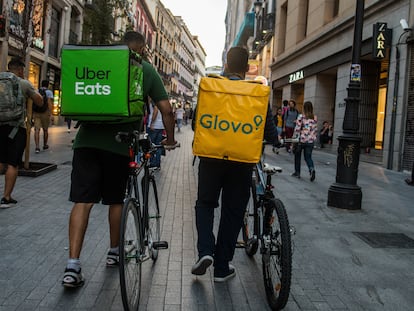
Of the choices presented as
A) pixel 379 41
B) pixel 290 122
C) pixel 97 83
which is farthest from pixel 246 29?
pixel 97 83

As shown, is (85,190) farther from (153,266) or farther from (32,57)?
(32,57)

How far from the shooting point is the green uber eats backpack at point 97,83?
291 centimetres

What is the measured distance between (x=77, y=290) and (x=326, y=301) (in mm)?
1823

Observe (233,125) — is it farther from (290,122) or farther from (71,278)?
(290,122)

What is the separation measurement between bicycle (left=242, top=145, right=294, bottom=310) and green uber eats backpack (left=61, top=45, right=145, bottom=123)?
128 centimetres

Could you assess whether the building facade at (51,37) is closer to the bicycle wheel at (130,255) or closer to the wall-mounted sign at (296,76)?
the wall-mounted sign at (296,76)

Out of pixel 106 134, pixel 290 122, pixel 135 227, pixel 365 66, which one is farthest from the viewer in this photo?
pixel 365 66

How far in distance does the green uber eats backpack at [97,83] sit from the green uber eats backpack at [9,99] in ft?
8.90

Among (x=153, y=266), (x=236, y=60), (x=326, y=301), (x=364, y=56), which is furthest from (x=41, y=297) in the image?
(x=364, y=56)

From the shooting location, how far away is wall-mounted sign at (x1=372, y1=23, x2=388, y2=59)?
42.4 ft

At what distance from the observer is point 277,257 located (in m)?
3.07

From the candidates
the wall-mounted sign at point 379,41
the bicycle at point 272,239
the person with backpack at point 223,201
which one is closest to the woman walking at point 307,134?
the wall-mounted sign at point 379,41

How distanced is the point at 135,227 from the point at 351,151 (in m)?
4.64

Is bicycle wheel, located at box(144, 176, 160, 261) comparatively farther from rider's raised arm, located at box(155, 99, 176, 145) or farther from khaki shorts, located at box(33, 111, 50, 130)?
khaki shorts, located at box(33, 111, 50, 130)
